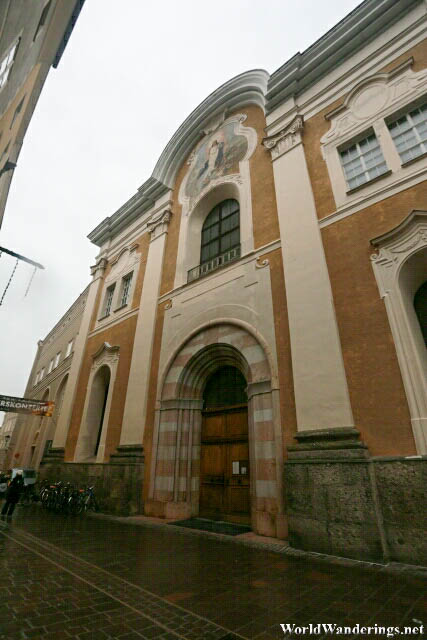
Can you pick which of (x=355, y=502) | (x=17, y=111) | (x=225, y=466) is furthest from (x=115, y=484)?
(x=17, y=111)

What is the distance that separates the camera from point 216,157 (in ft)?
39.5

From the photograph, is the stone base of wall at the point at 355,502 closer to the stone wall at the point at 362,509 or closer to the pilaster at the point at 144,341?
the stone wall at the point at 362,509

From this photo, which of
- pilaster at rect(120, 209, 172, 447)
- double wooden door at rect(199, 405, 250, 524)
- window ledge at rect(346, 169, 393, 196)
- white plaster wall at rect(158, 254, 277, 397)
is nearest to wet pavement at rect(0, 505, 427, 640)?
double wooden door at rect(199, 405, 250, 524)

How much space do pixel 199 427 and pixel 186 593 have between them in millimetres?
5624

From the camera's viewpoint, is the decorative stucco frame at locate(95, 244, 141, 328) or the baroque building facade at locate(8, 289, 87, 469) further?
the baroque building facade at locate(8, 289, 87, 469)

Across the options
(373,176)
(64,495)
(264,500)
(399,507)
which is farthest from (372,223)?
(64,495)

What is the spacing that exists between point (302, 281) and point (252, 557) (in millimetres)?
5422

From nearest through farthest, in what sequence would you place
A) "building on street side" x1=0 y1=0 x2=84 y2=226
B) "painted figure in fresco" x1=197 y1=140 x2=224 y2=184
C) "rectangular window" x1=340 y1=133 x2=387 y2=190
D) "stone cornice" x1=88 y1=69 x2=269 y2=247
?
"building on street side" x1=0 y1=0 x2=84 y2=226, "rectangular window" x1=340 y1=133 x2=387 y2=190, "stone cornice" x1=88 y1=69 x2=269 y2=247, "painted figure in fresco" x1=197 y1=140 x2=224 y2=184

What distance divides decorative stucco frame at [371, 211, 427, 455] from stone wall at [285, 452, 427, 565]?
2.24ft

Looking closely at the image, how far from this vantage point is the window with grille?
35.4ft

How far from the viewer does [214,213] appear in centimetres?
1216

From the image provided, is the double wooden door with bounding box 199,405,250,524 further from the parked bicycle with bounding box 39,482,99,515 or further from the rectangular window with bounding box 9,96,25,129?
the rectangular window with bounding box 9,96,25,129

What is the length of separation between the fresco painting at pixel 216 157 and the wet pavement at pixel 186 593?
10984mm

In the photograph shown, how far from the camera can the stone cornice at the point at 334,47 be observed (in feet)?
27.2
